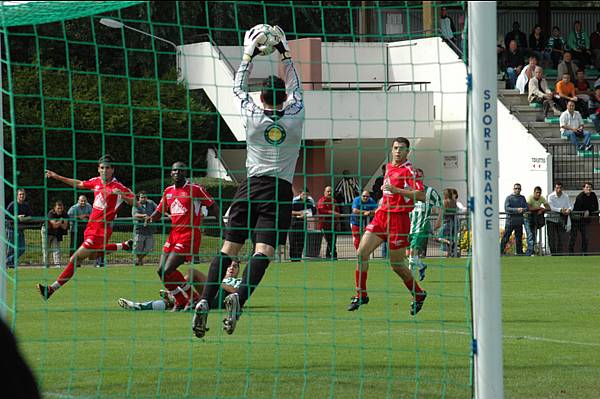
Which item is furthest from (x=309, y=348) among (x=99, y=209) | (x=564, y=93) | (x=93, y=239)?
(x=564, y=93)

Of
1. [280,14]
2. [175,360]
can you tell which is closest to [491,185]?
[175,360]

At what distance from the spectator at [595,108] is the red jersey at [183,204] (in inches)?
803

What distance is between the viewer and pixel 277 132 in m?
8.37

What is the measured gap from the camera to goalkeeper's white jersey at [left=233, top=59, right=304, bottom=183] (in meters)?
8.34

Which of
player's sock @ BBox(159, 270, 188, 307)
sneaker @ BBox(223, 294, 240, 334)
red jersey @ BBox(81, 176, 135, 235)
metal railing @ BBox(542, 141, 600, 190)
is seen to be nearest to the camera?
sneaker @ BBox(223, 294, 240, 334)

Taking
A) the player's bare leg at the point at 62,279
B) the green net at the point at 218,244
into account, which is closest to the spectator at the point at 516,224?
the green net at the point at 218,244

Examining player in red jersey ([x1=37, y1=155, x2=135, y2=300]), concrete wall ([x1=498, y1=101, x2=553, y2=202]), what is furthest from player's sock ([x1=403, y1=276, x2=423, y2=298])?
concrete wall ([x1=498, y1=101, x2=553, y2=202])

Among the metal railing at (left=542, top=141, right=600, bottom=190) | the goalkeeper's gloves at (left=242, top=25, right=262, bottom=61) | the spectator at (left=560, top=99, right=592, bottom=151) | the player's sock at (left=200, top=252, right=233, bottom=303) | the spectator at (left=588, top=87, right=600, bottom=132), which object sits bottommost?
the player's sock at (left=200, top=252, right=233, bottom=303)

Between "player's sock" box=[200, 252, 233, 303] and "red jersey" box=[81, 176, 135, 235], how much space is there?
5906 millimetres

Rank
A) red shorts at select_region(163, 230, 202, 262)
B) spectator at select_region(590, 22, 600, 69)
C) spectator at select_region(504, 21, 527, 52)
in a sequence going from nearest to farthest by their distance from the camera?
red shorts at select_region(163, 230, 202, 262) < spectator at select_region(504, 21, 527, 52) < spectator at select_region(590, 22, 600, 69)

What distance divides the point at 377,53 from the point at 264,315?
23500 millimetres

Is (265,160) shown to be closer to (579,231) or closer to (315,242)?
(315,242)

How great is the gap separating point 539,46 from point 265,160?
30394mm

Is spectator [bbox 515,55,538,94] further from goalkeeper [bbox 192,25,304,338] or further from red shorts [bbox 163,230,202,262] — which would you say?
goalkeeper [bbox 192,25,304,338]
